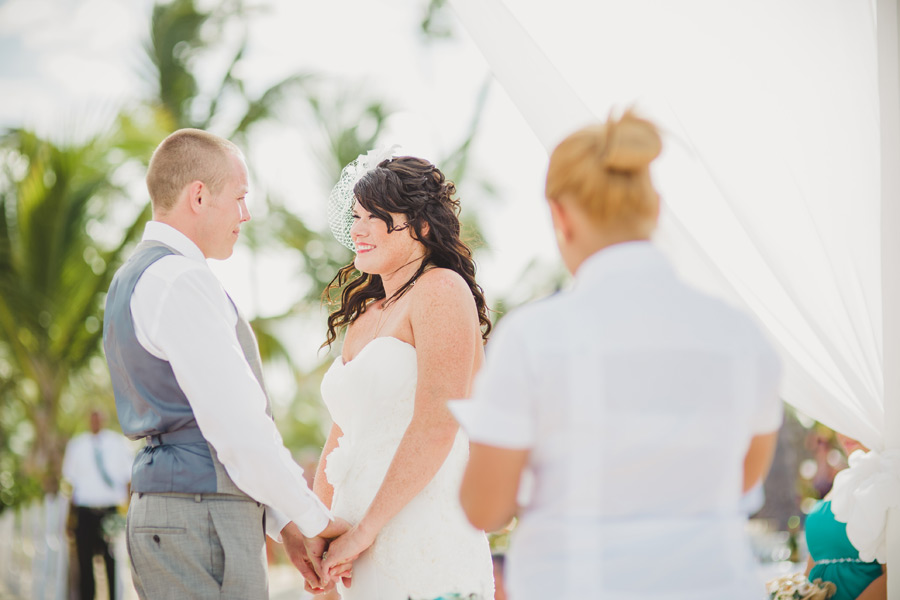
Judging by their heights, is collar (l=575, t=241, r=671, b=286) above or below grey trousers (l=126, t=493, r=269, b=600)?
above

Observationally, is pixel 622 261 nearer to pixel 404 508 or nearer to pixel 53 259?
pixel 404 508

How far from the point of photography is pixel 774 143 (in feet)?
9.09

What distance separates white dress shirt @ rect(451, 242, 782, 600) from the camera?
1.62 metres

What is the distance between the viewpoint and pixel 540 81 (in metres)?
2.87

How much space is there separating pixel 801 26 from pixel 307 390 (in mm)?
22956

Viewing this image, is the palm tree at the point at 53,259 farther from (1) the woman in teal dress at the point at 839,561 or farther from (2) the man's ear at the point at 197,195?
(1) the woman in teal dress at the point at 839,561

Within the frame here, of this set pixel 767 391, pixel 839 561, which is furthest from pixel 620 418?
pixel 839 561

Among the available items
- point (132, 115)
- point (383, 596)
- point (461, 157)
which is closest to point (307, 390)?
point (461, 157)

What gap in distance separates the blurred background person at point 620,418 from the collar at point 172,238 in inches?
52.9

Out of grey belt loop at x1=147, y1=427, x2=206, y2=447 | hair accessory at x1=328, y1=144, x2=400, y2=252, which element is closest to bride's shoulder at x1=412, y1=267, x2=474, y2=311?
hair accessory at x1=328, y1=144, x2=400, y2=252

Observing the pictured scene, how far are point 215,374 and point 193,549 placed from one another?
494 mm

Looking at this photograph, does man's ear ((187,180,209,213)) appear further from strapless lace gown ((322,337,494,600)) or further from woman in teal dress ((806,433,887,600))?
woman in teal dress ((806,433,887,600))

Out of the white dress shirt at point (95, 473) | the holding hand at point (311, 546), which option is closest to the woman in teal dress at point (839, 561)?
the holding hand at point (311, 546)

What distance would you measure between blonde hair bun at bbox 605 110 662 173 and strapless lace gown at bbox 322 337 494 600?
4.46ft
